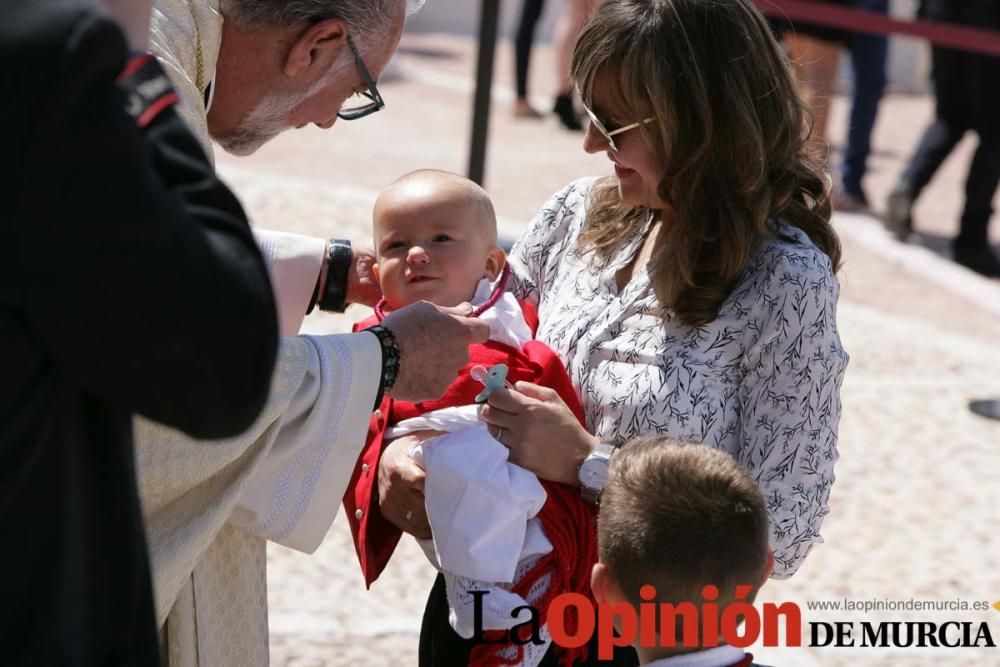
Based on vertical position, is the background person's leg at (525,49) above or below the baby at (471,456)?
below

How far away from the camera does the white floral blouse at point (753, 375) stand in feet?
7.76

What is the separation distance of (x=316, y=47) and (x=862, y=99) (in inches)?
304

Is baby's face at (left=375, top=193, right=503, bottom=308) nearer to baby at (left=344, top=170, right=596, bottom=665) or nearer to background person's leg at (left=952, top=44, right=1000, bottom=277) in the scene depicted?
baby at (left=344, top=170, right=596, bottom=665)

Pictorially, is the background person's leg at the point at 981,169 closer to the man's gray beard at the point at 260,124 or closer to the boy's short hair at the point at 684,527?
the man's gray beard at the point at 260,124

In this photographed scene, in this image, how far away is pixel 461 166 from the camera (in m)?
9.48

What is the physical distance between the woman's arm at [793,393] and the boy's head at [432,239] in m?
0.55

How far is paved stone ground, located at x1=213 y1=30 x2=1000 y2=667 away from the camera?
412 cm

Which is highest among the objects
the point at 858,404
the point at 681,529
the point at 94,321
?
the point at 94,321

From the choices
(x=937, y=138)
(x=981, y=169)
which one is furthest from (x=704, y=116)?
(x=937, y=138)

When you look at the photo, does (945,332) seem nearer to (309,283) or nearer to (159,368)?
(309,283)

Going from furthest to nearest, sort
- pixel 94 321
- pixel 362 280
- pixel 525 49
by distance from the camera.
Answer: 1. pixel 525 49
2. pixel 362 280
3. pixel 94 321

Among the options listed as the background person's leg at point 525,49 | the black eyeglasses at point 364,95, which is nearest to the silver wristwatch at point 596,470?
the black eyeglasses at point 364,95

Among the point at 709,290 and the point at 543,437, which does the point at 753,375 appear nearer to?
the point at 709,290

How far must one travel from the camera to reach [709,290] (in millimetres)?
2428
